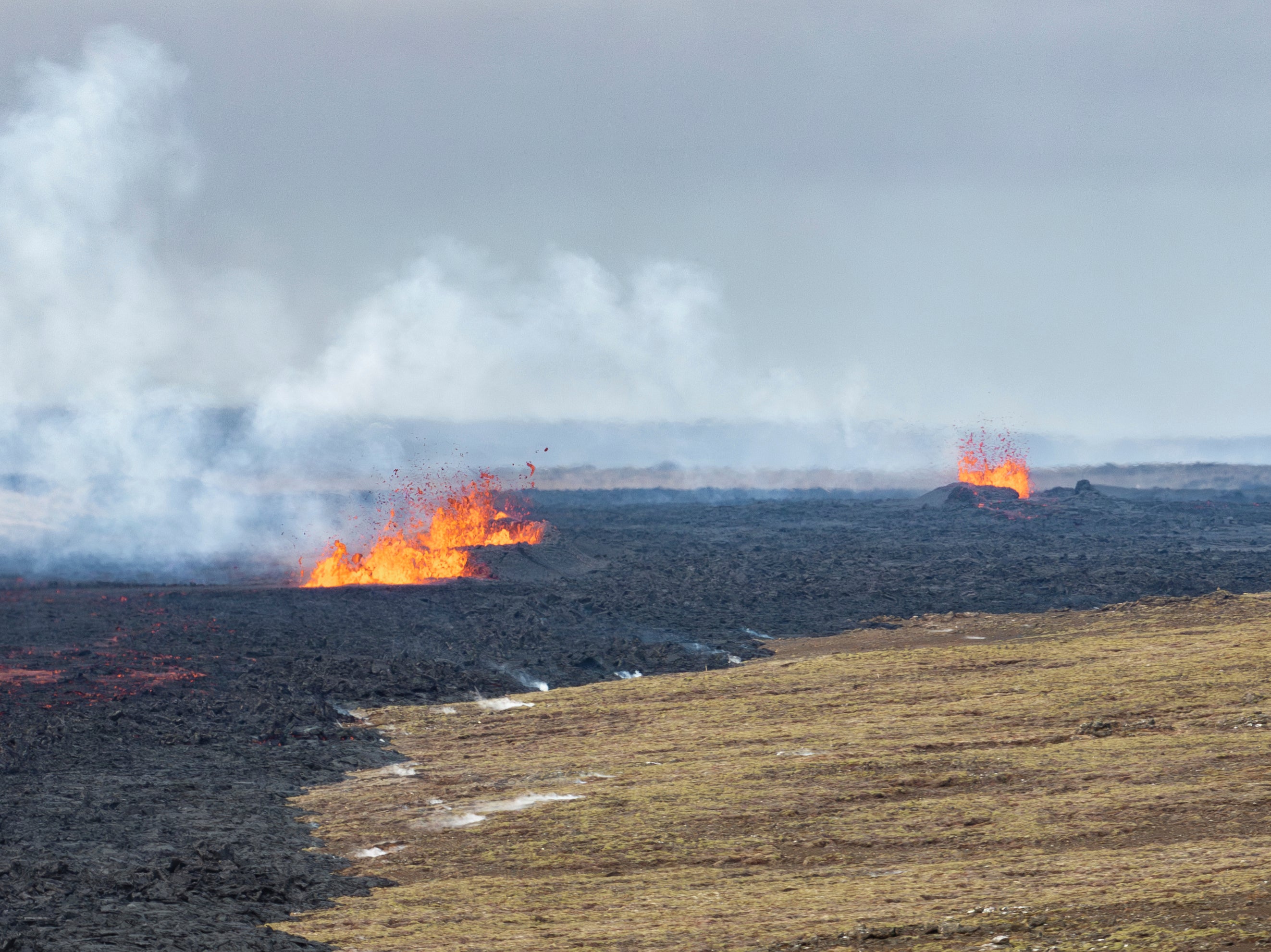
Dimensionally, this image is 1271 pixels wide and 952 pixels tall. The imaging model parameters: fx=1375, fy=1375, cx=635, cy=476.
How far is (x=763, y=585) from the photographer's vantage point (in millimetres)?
60750

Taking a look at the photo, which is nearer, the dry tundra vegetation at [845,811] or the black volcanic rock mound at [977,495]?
the dry tundra vegetation at [845,811]

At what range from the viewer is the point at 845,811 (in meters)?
21.4

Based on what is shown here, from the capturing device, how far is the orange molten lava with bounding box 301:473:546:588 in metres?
59.1

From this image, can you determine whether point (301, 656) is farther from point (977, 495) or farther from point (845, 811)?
point (977, 495)

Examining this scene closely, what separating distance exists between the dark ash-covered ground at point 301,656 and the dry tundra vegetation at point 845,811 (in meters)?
1.62

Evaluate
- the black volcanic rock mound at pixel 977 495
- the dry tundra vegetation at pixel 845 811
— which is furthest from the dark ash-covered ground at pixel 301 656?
the black volcanic rock mound at pixel 977 495

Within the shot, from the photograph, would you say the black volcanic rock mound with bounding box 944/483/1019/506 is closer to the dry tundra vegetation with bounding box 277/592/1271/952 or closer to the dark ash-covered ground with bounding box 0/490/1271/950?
the dark ash-covered ground with bounding box 0/490/1271/950

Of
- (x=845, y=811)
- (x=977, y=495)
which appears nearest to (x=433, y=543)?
(x=845, y=811)

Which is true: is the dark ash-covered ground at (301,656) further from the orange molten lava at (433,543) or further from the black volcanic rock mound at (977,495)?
the black volcanic rock mound at (977,495)

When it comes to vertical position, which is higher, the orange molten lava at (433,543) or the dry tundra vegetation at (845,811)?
the orange molten lava at (433,543)

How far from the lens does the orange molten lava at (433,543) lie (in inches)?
2327

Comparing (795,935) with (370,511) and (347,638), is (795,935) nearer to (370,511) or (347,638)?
(347,638)

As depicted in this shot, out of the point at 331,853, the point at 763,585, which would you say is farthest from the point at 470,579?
the point at 331,853

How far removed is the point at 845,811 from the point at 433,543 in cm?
4808
